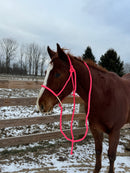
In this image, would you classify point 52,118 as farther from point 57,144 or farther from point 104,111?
point 104,111

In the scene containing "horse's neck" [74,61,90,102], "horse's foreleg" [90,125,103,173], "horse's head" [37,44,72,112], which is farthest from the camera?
"horse's foreleg" [90,125,103,173]

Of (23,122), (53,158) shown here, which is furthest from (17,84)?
(53,158)

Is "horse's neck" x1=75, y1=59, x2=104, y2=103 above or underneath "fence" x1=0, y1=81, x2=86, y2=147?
above

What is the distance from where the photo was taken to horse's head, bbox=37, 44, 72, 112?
1622mm

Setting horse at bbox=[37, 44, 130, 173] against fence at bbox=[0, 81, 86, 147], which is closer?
horse at bbox=[37, 44, 130, 173]

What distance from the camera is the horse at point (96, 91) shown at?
1.66 m

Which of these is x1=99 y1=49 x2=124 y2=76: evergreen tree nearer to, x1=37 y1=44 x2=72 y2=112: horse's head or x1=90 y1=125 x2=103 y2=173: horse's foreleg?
x1=90 y1=125 x2=103 y2=173: horse's foreleg

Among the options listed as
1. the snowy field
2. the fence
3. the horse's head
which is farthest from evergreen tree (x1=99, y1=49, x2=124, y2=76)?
the horse's head

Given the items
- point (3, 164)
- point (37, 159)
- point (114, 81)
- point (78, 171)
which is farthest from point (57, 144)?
point (114, 81)

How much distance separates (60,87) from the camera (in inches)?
66.1

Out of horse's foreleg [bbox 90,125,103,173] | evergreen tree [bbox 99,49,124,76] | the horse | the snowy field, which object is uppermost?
evergreen tree [bbox 99,49,124,76]

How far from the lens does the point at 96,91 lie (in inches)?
75.9

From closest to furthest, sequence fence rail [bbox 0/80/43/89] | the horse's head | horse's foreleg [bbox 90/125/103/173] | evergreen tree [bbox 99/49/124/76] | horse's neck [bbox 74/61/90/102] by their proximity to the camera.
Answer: the horse's head, horse's neck [bbox 74/61/90/102], horse's foreleg [bbox 90/125/103/173], fence rail [bbox 0/80/43/89], evergreen tree [bbox 99/49/124/76]

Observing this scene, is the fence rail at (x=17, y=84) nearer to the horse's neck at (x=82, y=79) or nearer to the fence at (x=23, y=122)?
the fence at (x=23, y=122)
